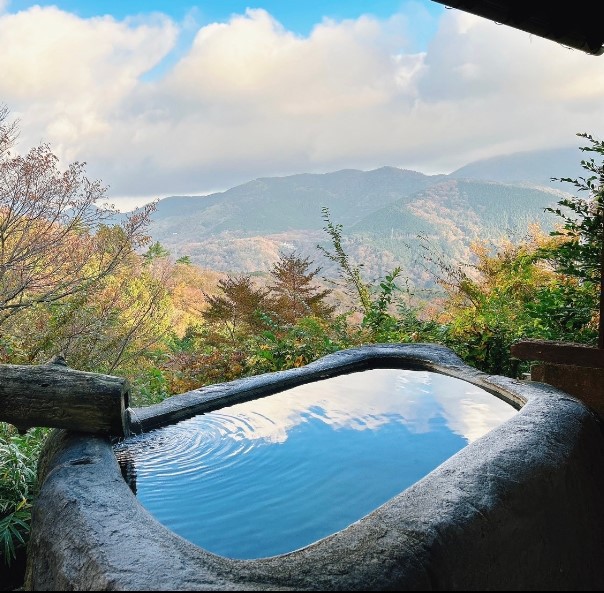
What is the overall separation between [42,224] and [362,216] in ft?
170

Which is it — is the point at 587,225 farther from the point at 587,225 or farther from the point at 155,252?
the point at 155,252

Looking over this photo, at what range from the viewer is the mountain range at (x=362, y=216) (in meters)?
33.1

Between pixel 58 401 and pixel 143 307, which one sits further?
pixel 143 307

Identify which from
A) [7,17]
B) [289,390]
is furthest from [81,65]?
[289,390]

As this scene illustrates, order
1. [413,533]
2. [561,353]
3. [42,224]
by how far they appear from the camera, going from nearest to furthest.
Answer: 1. [413,533]
2. [561,353]
3. [42,224]

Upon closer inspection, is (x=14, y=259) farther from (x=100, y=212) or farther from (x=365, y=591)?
(x=365, y=591)

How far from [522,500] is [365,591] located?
2.87 ft

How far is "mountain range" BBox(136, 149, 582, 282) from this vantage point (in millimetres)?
33081

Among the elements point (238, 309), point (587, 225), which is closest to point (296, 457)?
point (587, 225)

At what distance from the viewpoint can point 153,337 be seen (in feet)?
25.3

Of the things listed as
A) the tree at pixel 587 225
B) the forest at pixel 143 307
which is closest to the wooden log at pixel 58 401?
the forest at pixel 143 307

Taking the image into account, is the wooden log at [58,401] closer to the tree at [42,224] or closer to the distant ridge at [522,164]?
the tree at [42,224]

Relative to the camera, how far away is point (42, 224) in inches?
210

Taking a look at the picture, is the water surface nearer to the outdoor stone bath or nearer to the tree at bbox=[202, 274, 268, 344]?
the outdoor stone bath
